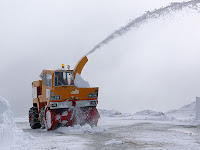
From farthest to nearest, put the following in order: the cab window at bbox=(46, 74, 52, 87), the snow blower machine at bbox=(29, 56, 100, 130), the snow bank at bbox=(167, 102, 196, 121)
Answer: the snow bank at bbox=(167, 102, 196, 121) < the cab window at bbox=(46, 74, 52, 87) < the snow blower machine at bbox=(29, 56, 100, 130)

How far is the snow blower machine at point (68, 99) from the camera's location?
1309 centimetres

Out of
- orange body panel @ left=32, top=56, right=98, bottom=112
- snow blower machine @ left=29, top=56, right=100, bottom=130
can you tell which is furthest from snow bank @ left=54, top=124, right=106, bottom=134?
orange body panel @ left=32, top=56, right=98, bottom=112

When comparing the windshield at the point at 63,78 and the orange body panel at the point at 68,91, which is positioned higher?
the windshield at the point at 63,78

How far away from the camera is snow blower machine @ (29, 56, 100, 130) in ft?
42.9

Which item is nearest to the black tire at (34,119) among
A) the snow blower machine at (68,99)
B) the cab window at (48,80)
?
the snow blower machine at (68,99)

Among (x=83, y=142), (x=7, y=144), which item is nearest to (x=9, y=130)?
(x=7, y=144)

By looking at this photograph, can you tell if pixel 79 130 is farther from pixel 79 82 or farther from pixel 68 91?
pixel 79 82

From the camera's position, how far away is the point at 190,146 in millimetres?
8266

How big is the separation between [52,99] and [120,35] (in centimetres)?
395

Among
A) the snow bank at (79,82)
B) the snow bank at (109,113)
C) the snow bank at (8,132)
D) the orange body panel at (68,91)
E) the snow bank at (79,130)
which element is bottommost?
the snow bank at (109,113)

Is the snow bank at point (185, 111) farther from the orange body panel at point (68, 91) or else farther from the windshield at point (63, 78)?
the windshield at point (63, 78)

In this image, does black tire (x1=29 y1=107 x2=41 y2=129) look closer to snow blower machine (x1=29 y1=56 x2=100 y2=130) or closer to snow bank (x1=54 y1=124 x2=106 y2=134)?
snow blower machine (x1=29 y1=56 x2=100 y2=130)

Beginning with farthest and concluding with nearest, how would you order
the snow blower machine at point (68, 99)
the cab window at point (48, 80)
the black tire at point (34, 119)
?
the black tire at point (34, 119)
the cab window at point (48, 80)
the snow blower machine at point (68, 99)

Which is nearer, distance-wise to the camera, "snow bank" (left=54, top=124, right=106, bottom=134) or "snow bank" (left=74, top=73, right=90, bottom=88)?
"snow bank" (left=54, top=124, right=106, bottom=134)
